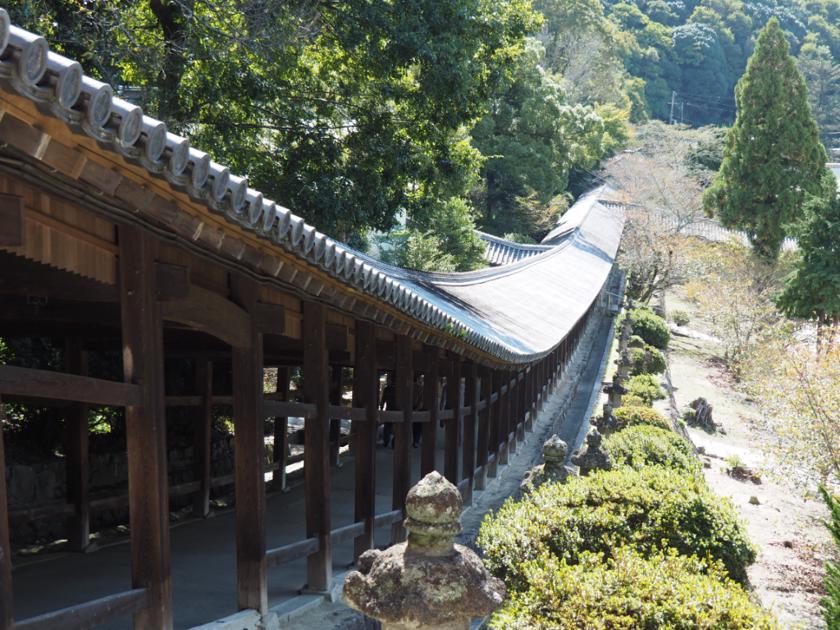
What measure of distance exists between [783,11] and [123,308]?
9092 centimetres

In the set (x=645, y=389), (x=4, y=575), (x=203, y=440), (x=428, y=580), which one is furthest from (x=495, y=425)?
(x=4, y=575)

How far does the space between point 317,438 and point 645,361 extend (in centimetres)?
2080

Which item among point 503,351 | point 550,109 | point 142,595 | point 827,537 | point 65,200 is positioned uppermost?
point 550,109

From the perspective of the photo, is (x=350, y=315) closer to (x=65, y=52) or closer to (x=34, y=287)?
(x=34, y=287)

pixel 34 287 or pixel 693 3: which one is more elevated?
pixel 693 3

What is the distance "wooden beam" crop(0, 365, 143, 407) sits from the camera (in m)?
3.52

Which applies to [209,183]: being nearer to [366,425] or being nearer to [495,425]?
[366,425]

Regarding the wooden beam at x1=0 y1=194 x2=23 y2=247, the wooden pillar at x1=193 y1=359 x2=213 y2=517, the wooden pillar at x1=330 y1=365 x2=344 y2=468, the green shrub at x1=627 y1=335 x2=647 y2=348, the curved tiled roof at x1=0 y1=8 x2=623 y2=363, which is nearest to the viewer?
the curved tiled roof at x1=0 y1=8 x2=623 y2=363

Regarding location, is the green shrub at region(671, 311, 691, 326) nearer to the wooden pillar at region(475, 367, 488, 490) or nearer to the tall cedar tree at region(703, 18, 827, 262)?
the tall cedar tree at region(703, 18, 827, 262)

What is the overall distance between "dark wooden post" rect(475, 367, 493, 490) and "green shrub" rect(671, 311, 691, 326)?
3276cm

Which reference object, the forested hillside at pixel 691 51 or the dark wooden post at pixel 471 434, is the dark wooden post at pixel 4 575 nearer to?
the dark wooden post at pixel 471 434

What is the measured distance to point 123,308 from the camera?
4266 mm

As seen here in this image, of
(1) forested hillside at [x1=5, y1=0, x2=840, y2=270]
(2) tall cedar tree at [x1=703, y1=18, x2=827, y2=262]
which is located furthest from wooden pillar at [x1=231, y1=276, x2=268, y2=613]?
(2) tall cedar tree at [x1=703, y1=18, x2=827, y2=262]

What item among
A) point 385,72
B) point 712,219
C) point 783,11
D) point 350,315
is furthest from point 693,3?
point 350,315
